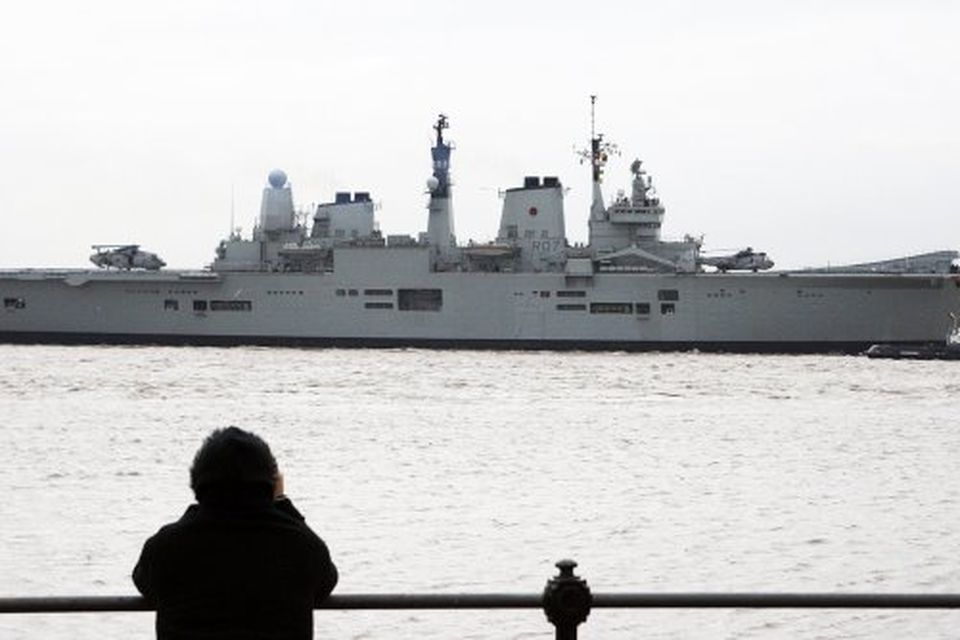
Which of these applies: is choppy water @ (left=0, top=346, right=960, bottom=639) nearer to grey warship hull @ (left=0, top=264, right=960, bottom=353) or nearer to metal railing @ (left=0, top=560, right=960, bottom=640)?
grey warship hull @ (left=0, top=264, right=960, bottom=353)

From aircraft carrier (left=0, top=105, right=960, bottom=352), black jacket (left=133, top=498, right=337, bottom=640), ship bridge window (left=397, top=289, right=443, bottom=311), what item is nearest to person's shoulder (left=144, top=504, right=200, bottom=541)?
black jacket (left=133, top=498, right=337, bottom=640)

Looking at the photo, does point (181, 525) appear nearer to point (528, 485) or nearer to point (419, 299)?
point (528, 485)

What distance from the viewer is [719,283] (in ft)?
199

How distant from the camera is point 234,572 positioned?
389 cm

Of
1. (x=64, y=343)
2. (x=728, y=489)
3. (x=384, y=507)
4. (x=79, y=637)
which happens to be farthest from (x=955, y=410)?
(x=64, y=343)

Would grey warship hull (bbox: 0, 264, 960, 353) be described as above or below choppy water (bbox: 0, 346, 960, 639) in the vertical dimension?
above

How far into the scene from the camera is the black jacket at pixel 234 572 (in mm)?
3867

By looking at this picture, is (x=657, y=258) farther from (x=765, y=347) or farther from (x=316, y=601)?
(x=316, y=601)

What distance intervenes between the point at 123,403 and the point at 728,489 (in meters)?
19.6

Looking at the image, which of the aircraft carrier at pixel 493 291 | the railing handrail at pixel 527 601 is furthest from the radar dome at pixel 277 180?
the railing handrail at pixel 527 601

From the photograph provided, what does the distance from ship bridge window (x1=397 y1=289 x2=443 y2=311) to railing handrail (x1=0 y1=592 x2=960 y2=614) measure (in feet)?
194

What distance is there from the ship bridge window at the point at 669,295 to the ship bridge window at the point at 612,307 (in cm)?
114

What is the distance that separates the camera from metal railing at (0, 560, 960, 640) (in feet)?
13.9

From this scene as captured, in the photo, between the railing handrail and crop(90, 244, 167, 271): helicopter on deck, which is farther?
crop(90, 244, 167, 271): helicopter on deck
